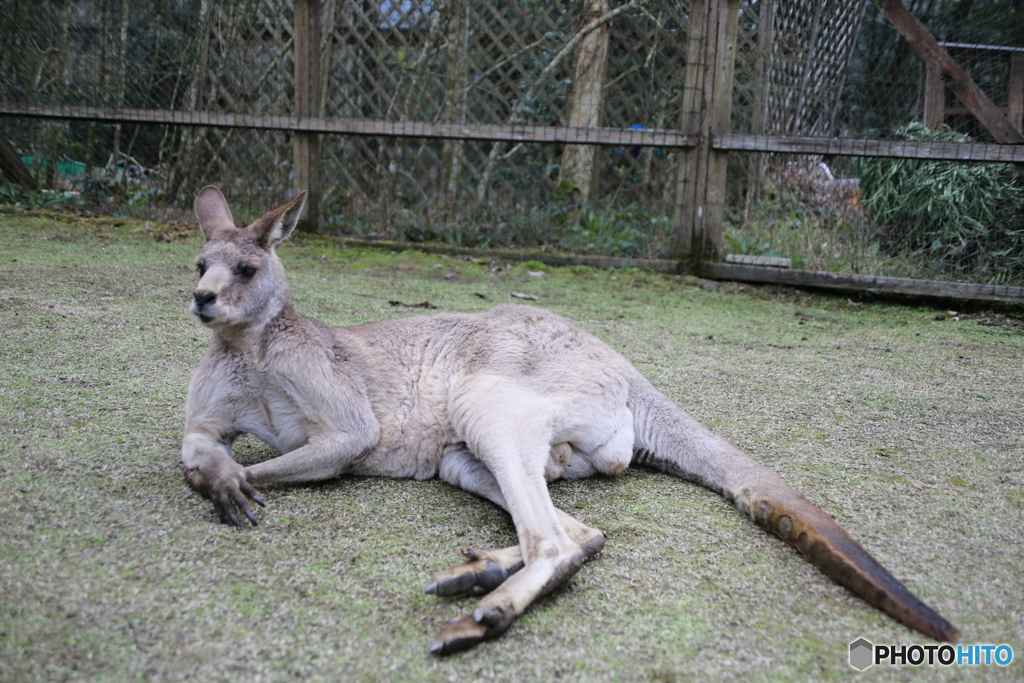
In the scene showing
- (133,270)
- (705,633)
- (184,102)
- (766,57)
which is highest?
(766,57)

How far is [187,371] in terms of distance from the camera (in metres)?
2.72

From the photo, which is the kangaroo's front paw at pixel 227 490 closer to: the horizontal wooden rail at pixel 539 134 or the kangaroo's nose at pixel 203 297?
the kangaroo's nose at pixel 203 297

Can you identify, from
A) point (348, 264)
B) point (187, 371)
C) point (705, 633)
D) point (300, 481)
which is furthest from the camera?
point (348, 264)

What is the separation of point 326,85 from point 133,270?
227 cm

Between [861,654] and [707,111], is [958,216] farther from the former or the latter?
[861,654]

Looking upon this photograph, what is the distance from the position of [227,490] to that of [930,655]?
4.67ft

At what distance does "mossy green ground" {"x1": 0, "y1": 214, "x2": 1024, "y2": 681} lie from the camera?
4.08 feet

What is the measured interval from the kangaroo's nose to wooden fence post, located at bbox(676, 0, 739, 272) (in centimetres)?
382

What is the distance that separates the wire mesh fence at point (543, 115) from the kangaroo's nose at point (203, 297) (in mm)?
3469

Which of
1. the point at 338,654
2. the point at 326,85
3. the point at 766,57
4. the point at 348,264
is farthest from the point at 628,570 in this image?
the point at 326,85

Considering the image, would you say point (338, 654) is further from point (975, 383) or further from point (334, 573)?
point (975, 383)

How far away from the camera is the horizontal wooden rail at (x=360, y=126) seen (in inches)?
197

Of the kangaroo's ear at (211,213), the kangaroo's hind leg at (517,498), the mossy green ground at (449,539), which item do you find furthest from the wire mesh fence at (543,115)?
the kangaroo's hind leg at (517,498)

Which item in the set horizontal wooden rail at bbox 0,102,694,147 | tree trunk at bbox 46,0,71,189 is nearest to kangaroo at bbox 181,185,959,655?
horizontal wooden rail at bbox 0,102,694,147
